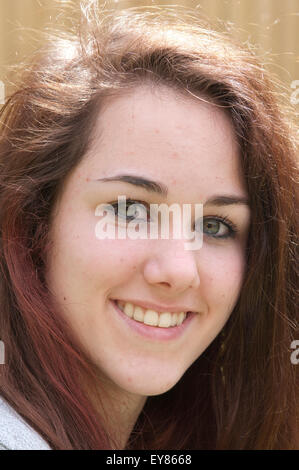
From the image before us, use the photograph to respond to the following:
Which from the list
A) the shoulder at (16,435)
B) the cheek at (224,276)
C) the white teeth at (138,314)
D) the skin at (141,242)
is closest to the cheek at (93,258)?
the skin at (141,242)

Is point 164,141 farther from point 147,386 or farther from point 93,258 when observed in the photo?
point 147,386

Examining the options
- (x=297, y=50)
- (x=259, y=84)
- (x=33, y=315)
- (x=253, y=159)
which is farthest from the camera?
(x=297, y=50)

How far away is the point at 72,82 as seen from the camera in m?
1.69

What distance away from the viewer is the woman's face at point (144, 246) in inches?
58.1

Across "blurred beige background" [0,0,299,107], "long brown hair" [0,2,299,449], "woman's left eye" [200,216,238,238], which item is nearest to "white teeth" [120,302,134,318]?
"long brown hair" [0,2,299,449]

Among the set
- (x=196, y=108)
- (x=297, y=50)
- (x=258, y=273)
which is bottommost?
(x=258, y=273)

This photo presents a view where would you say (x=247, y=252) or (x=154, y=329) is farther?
(x=247, y=252)

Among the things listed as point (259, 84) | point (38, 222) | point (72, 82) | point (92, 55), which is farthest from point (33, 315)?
point (259, 84)

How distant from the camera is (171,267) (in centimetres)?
144

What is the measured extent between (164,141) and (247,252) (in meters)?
0.45

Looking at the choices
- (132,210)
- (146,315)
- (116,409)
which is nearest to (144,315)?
(146,315)

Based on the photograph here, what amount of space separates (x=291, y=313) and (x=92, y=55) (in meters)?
1.01

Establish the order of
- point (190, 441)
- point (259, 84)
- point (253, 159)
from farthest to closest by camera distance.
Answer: point (190, 441) < point (259, 84) < point (253, 159)

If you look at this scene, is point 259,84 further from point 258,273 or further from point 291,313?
point 291,313
